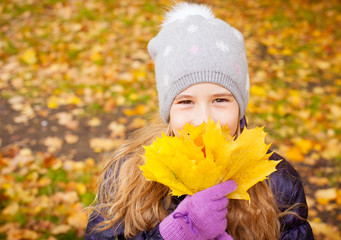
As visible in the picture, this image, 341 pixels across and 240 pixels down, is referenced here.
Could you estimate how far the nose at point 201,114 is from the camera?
5.05 feet

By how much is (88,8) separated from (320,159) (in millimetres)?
5017

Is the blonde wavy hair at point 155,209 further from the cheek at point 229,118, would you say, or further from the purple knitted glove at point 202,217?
the purple knitted glove at point 202,217

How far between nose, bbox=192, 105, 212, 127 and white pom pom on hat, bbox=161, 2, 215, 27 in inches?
23.7

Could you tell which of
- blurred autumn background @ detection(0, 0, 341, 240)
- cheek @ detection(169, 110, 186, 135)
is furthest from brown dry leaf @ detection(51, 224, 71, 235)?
cheek @ detection(169, 110, 186, 135)

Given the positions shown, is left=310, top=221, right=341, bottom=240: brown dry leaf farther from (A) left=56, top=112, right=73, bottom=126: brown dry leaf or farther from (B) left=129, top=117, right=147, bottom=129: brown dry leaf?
(A) left=56, top=112, right=73, bottom=126: brown dry leaf

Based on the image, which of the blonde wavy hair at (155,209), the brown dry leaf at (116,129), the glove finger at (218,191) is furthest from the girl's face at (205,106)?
the brown dry leaf at (116,129)

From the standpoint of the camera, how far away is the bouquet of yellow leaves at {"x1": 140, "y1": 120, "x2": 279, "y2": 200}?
1.22m

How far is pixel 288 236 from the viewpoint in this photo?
6.22 feet

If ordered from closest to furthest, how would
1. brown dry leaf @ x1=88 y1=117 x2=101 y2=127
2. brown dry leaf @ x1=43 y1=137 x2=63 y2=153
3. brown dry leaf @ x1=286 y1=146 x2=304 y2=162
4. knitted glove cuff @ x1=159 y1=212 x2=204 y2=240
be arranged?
knitted glove cuff @ x1=159 y1=212 x2=204 y2=240 < brown dry leaf @ x1=286 y1=146 x2=304 y2=162 < brown dry leaf @ x1=43 y1=137 x2=63 y2=153 < brown dry leaf @ x1=88 y1=117 x2=101 y2=127

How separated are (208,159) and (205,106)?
43 centimetres

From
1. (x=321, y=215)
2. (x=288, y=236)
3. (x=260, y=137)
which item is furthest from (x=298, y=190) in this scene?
(x=321, y=215)

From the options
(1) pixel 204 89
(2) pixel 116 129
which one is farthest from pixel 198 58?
(2) pixel 116 129

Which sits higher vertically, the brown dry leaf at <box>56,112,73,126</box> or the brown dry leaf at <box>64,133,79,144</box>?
the brown dry leaf at <box>56,112,73,126</box>

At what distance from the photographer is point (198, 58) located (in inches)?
63.7
